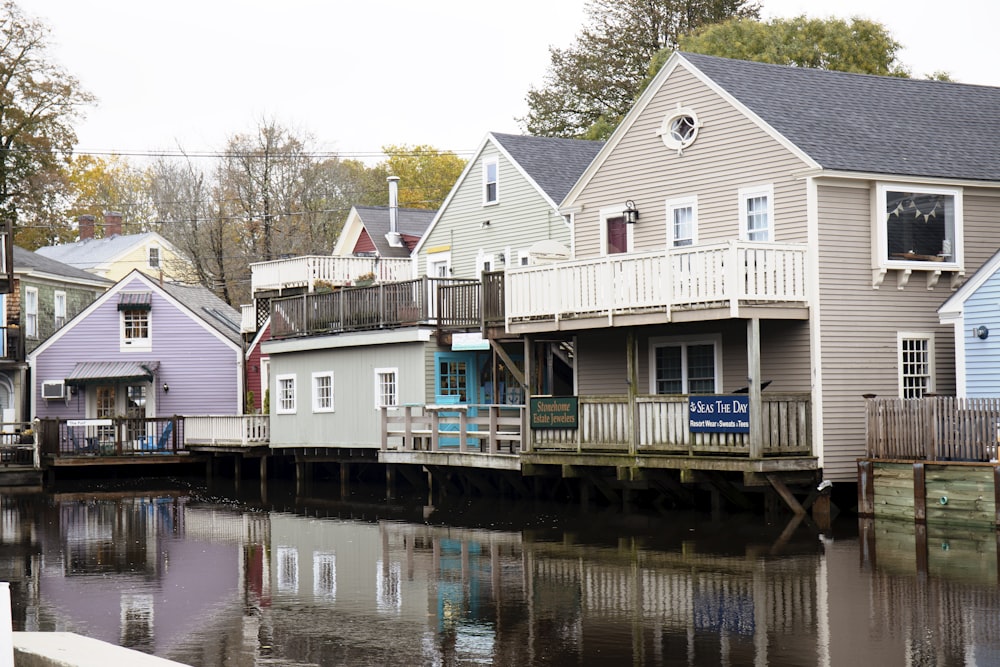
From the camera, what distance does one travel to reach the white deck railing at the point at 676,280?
25375 millimetres

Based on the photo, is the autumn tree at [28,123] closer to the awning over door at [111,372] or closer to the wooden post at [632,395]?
the awning over door at [111,372]

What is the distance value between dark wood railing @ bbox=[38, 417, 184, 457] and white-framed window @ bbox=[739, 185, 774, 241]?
22.7 m

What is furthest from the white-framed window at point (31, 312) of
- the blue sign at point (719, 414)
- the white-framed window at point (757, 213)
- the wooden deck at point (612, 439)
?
the blue sign at point (719, 414)

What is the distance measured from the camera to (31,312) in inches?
2041

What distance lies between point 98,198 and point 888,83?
58152mm

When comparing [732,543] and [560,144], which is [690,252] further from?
[560,144]

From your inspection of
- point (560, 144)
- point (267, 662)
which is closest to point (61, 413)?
point (560, 144)

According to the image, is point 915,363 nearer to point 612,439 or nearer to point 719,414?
point 719,414

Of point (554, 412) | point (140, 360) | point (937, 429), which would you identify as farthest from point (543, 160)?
point (140, 360)

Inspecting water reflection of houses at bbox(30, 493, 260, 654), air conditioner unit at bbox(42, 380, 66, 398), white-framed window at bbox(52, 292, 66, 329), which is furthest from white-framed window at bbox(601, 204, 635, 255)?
white-framed window at bbox(52, 292, 66, 329)

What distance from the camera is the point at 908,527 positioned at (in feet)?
77.5

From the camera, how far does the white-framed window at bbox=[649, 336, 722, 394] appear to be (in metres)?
29.0

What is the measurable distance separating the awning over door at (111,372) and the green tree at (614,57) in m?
19.9

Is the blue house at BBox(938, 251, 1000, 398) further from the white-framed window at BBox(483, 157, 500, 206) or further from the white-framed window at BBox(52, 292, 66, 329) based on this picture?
the white-framed window at BBox(52, 292, 66, 329)
